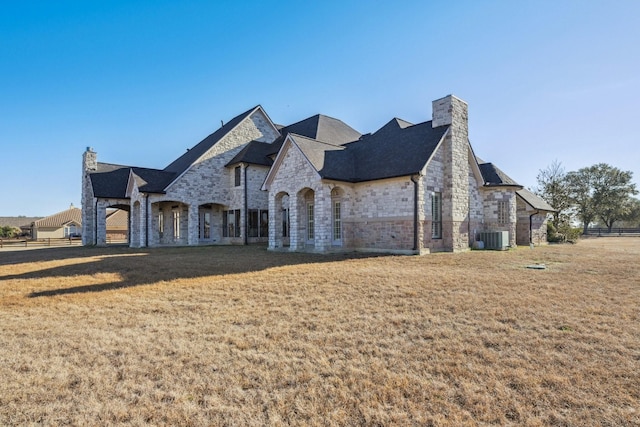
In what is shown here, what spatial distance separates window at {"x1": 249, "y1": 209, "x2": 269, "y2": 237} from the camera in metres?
25.5

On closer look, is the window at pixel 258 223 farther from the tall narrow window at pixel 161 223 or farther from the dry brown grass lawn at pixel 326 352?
the dry brown grass lawn at pixel 326 352

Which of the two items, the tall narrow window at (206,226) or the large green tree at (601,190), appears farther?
the large green tree at (601,190)

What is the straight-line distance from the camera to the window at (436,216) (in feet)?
55.5

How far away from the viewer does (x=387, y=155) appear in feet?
58.3

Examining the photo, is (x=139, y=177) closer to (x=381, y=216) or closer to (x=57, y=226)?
(x=381, y=216)

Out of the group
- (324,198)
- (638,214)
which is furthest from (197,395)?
(638,214)

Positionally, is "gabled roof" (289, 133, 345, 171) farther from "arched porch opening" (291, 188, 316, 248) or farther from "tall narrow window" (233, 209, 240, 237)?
"tall narrow window" (233, 209, 240, 237)

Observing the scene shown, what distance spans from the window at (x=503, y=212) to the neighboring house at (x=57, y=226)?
5744 cm

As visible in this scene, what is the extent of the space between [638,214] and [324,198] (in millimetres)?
72223

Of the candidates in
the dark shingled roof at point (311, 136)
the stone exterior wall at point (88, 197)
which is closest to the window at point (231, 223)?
the dark shingled roof at point (311, 136)

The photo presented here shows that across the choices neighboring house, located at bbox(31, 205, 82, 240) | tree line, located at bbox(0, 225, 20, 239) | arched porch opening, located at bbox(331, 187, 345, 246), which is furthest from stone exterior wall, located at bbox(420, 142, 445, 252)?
tree line, located at bbox(0, 225, 20, 239)

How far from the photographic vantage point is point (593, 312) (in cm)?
649

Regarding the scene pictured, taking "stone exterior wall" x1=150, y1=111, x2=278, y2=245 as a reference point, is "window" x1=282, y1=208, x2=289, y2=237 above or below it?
below

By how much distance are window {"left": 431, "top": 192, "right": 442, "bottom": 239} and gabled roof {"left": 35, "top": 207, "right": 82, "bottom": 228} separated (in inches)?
2327
